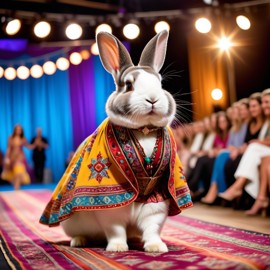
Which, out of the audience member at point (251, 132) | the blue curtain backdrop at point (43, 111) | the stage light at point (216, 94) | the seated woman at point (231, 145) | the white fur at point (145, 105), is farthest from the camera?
the blue curtain backdrop at point (43, 111)

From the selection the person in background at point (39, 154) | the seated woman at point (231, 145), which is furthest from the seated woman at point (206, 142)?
the person in background at point (39, 154)

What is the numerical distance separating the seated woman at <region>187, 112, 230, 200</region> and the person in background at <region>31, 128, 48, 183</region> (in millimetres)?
5556

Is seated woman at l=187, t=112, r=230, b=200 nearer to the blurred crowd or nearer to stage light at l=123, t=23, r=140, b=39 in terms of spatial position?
the blurred crowd

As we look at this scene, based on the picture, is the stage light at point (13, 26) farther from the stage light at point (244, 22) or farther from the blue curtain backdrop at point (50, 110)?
the blue curtain backdrop at point (50, 110)

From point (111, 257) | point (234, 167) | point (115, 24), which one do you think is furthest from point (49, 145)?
point (111, 257)

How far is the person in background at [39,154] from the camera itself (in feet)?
32.2

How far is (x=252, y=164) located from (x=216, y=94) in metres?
4.25

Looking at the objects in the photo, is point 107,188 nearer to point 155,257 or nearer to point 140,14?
point 155,257

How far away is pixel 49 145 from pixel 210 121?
607 centimetres

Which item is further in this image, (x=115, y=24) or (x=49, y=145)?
(x=49, y=145)

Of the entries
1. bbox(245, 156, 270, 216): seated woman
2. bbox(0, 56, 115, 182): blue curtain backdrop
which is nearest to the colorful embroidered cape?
bbox(245, 156, 270, 216): seated woman

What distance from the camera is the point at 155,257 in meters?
1.74

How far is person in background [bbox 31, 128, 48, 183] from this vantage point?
9812 millimetres

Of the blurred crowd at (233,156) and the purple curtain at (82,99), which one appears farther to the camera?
the purple curtain at (82,99)
